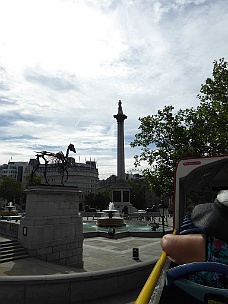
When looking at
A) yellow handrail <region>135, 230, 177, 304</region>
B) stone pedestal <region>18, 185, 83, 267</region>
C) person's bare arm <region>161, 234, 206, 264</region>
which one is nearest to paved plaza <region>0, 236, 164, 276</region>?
stone pedestal <region>18, 185, 83, 267</region>

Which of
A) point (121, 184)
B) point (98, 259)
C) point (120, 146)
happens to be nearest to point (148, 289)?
point (98, 259)

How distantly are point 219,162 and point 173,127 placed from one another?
13.9 m

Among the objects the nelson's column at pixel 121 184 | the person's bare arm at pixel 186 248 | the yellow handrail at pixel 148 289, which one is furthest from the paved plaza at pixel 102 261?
the nelson's column at pixel 121 184

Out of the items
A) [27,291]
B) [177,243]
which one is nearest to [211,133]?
[27,291]

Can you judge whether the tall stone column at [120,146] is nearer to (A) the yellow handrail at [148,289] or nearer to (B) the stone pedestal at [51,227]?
(B) the stone pedestal at [51,227]

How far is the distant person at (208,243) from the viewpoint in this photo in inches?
95.8

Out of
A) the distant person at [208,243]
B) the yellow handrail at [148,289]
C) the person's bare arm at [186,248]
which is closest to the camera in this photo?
the yellow handrail at [148,289]

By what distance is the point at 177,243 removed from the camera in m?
2.74

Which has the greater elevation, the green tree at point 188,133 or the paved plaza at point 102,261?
the green tree at point 188,133

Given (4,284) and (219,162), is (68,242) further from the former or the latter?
(219,162)

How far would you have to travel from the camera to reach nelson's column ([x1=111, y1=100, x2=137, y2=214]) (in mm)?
56281

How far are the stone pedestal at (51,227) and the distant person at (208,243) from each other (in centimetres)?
1086

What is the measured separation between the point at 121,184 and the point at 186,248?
55931 mm

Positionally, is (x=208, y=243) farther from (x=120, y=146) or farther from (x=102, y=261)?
(x=120, y=146)
